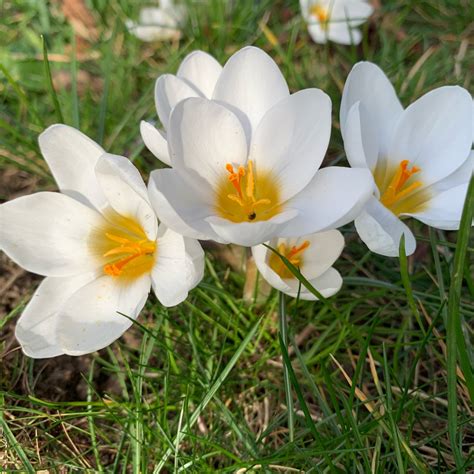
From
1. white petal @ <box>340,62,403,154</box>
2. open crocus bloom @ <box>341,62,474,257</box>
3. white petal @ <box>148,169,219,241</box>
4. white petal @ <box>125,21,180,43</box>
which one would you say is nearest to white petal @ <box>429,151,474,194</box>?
open crocus bloom @ <box>341,62,474,257</box>

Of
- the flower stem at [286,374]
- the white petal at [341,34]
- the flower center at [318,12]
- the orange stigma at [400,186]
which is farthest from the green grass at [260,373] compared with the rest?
the flower center at [318,12]

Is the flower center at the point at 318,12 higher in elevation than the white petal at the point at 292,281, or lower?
higher

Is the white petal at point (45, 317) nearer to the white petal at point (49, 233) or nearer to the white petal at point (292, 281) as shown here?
the white petal at point (49, 233)

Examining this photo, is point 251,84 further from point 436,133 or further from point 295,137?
point 436,133


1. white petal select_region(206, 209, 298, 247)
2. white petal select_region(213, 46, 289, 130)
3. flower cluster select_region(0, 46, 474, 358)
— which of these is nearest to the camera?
white petal select_region(206, 209, 298, 247)

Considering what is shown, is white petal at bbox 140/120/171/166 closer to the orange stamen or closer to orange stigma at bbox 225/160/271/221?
orange stigma at bbox 225/160/271/221

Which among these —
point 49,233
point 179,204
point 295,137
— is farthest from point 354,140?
point 49,233

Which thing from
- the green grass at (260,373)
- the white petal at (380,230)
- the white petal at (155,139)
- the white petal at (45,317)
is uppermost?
the white petal at (155,139)
